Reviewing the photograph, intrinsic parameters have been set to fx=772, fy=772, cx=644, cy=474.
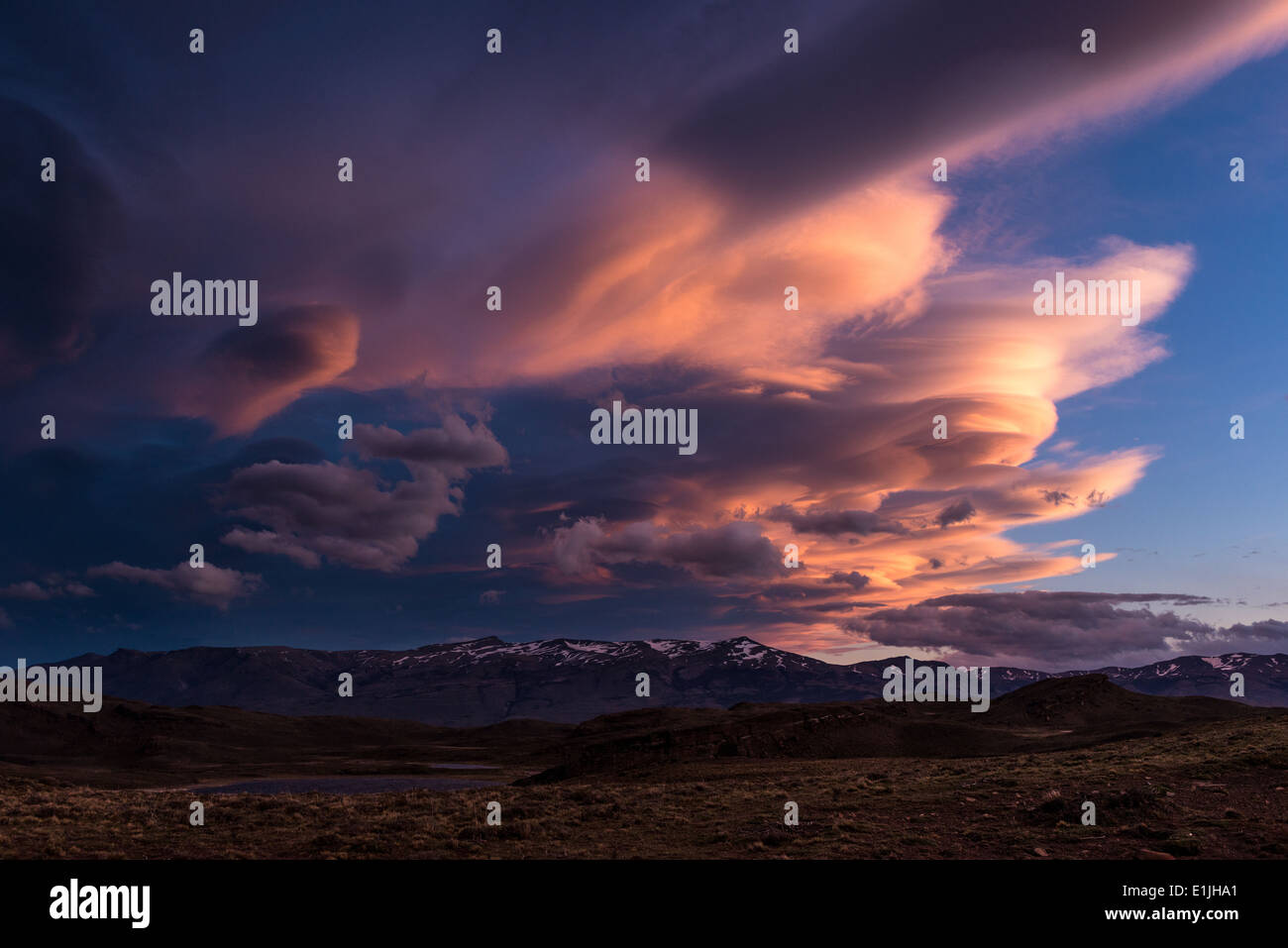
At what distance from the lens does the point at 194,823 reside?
33375mm

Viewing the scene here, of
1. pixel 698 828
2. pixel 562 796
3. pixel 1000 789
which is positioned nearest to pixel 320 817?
pixel 562 796

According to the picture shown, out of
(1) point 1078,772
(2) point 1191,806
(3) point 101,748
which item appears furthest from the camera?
(3) point 101,748

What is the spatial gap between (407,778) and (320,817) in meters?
72.1

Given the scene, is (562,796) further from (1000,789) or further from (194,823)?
(1000,789)
